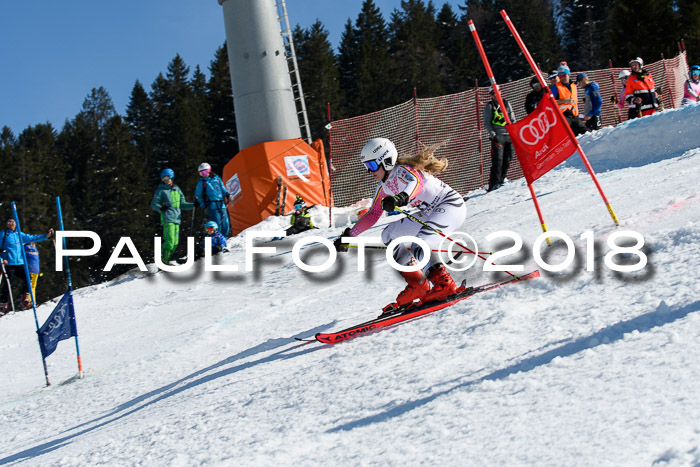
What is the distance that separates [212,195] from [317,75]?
126ft

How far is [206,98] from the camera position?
56.5 m

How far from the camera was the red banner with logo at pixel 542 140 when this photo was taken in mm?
6152

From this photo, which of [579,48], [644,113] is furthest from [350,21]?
[644,113]

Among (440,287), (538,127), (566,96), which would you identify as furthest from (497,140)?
(440,287)

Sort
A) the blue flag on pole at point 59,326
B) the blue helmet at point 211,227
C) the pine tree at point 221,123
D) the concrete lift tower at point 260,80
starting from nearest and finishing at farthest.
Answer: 1. the blue flag on pole at point 59,326
2. the blue helmet at point 211,227
3. the concrete lift tower at point 260,80
4. the pine tree at point 221,123

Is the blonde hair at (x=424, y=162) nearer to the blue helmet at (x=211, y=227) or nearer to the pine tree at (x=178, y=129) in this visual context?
the blue helmet at (x=211, y=227)

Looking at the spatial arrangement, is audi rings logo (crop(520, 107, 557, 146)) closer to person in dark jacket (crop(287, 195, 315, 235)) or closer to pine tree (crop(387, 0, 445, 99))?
person in dark jacket (crop(287, 195, 315, 235))

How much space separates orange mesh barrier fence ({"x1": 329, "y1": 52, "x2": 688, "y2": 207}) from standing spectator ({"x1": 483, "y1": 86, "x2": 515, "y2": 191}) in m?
2.41

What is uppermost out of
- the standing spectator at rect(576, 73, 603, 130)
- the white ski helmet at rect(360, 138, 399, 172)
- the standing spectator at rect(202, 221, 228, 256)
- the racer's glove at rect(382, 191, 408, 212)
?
the standing spectator at rect(576, 73, 603, 130)

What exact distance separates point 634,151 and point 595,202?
3.40 m

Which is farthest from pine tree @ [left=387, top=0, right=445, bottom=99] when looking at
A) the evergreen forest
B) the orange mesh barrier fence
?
the orange mesh barrier fence

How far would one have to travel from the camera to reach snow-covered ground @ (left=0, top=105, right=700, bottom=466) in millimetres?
2873

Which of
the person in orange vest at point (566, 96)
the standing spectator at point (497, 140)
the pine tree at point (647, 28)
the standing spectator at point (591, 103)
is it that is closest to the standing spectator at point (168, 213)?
the standing spectator at point (497, 140)

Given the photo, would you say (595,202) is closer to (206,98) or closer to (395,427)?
(395,427)
